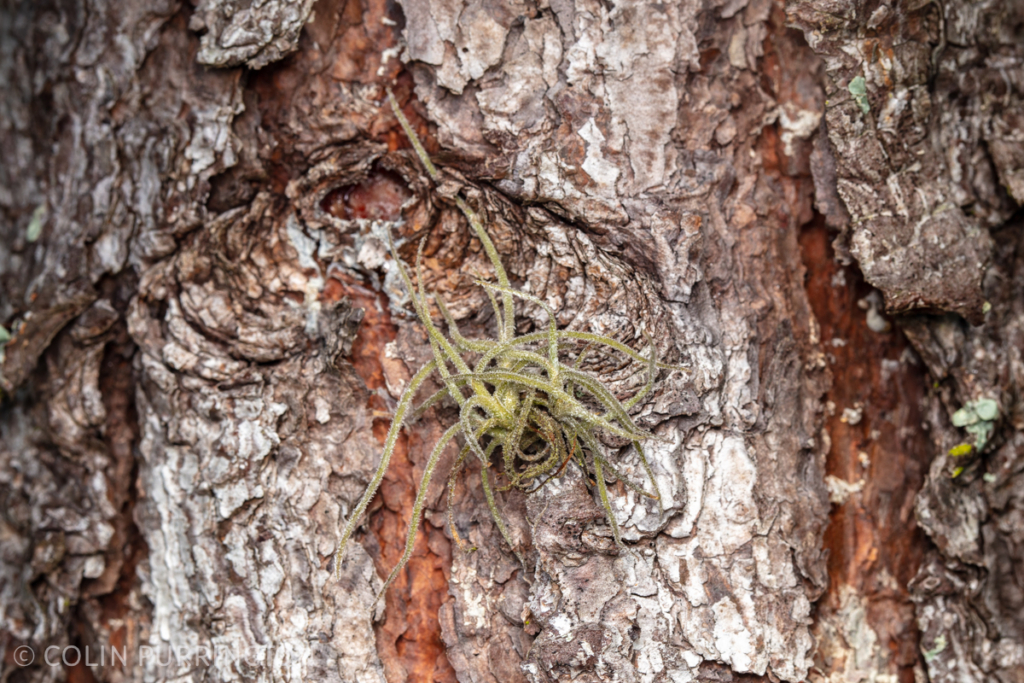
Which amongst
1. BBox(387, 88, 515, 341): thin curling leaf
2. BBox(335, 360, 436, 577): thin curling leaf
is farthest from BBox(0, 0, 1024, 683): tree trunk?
BBox(335, 360, 436, 577): thin curling leaf

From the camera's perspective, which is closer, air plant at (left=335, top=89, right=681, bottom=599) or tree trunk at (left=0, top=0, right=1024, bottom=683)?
air plant at (left=335, top=89, right=681, bottom=599)

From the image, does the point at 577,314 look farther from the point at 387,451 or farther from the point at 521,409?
the point at 387,451

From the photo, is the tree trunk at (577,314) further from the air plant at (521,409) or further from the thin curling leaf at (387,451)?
the thin curling leaf at (387,451)

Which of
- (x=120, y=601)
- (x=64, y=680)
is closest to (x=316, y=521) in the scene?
(x=120, y=601)

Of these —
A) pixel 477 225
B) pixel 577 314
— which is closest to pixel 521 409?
pixel 577 314

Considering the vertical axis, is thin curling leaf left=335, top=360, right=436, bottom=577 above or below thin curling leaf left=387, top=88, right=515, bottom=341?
below

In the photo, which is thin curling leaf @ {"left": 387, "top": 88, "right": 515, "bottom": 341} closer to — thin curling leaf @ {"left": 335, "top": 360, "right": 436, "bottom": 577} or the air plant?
the air plant

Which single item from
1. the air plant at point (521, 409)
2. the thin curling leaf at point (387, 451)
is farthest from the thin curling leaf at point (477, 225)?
the thin curling leaf at point (387, 451)
